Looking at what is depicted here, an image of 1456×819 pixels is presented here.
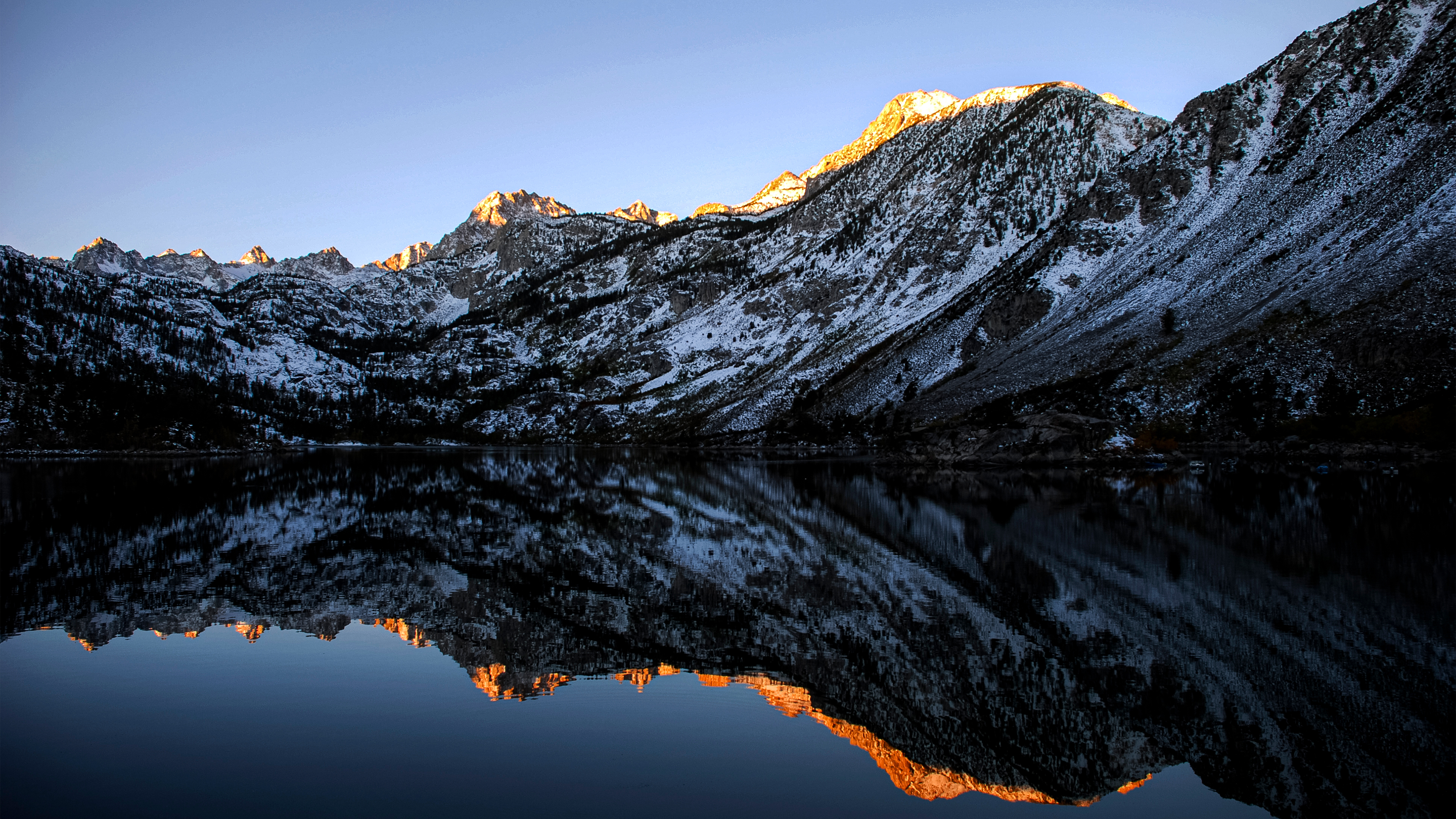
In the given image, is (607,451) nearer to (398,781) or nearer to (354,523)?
(354,523)

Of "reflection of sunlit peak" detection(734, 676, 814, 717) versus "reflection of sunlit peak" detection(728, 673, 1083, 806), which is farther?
"reflection of sunlit peak" detection(734, 676, 814, 717)

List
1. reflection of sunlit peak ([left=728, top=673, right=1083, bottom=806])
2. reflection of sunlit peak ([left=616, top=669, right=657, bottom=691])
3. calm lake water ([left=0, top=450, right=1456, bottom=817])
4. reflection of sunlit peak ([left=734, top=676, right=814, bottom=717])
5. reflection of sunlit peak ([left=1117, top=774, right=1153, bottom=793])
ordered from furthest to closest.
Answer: reflection of sunlit peak ([left=616, top=669, right=657, bottom=691]), reflection of sunlit peak ([left=734, top=676, right=814, bottom=717]), reflection of sunlit peak ([left=1117, top=774, right=1153, bottom=793]), reflection of sunlit peak ([left=728, top=673, right=1083, bottom=806]), calm lake water ([left=0, top=450, right=1456, bottom=817])

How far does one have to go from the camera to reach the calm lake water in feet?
41.5

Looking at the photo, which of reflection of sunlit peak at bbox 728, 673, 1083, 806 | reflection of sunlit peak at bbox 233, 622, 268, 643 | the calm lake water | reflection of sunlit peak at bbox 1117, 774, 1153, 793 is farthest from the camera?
reflection of sunlit peak at bbox 233, 622, 268, 643

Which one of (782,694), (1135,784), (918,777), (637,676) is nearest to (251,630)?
(637,676)

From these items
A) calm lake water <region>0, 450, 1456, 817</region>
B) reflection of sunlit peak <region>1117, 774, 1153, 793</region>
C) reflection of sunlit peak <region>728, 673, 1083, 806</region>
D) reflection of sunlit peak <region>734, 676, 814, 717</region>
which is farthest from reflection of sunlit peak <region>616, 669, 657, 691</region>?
reflection of sunlit peak <region>1117, 774, 1153, 793</region>

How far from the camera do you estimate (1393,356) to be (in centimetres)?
8338

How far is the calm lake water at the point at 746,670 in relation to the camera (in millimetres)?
12648

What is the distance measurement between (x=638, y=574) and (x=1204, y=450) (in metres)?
82.8

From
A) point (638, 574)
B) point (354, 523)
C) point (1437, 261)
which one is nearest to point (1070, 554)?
point (638, 574)

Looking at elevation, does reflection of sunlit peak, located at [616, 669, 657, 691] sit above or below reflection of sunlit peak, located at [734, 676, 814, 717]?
above

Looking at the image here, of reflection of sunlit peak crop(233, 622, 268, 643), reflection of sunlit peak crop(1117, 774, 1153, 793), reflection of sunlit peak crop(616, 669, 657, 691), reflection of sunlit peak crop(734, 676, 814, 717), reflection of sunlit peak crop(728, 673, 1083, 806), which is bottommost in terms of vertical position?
reflection of sunlit peak crop(1117, 774, 1153, 793)

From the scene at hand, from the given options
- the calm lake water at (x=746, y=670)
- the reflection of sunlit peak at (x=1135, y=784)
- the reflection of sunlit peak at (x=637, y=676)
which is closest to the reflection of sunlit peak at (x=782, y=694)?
the calm lake water at (x=746, y=670)

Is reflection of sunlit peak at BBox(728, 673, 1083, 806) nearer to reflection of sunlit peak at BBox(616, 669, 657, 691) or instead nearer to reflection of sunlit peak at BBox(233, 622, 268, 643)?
reflection of sunlit peak at BBox(616, 669, 657, 691)
